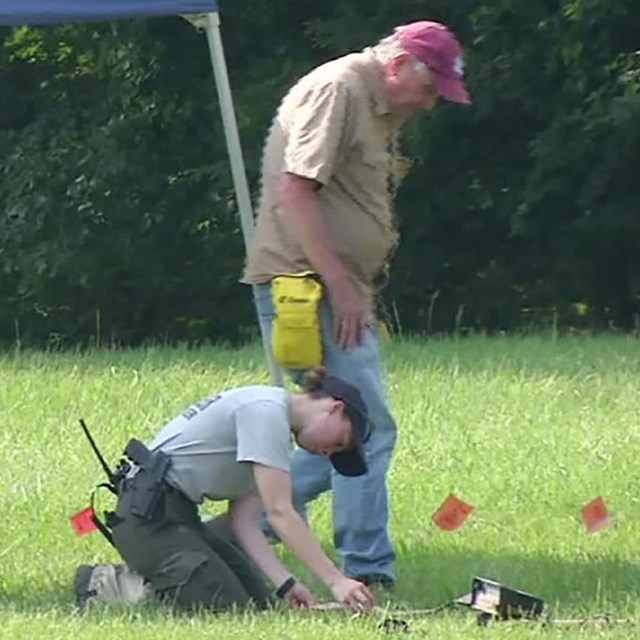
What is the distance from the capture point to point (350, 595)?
6074 millimetres

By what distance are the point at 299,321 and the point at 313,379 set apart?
215mm

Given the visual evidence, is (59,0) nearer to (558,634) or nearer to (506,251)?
(558,634)

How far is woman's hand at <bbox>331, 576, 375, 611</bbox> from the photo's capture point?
607 cm

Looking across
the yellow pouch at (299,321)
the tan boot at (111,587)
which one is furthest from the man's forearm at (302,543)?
the yellow pouch at (299,321)

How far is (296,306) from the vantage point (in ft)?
21.7

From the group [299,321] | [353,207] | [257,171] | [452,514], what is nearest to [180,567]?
[299,321]

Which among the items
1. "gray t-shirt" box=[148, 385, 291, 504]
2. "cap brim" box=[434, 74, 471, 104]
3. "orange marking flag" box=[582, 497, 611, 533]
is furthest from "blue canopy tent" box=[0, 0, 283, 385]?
"orange marking flag" box=[582, 497, 611, 533]

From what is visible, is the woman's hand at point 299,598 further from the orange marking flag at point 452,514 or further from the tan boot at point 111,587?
the orange marking flag at point 452,514

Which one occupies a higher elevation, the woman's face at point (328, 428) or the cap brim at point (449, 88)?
the cap brim at point (449, 88)

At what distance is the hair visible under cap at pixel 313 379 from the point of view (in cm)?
640

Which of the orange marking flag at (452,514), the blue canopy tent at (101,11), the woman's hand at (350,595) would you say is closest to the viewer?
the woman's hand at (350,595)

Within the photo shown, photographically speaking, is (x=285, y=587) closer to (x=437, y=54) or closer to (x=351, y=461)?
(x=351, y=461)

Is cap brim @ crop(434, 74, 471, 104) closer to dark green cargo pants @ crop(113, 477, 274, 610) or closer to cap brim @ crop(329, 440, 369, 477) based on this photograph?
cap brim @ crop(329, 440, 369, 477)

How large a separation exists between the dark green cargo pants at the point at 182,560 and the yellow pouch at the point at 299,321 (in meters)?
0.57
